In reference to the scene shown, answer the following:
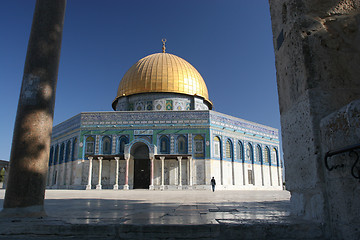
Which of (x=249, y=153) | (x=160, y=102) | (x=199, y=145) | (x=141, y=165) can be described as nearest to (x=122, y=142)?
(x=141, y=165)

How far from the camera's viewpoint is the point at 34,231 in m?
2.18

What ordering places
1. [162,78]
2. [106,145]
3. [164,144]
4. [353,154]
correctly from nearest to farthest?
[353,154]
[164,144]
[106,145]
[162,78]

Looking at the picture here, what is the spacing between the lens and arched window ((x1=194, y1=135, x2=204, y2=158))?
2056 centimetres

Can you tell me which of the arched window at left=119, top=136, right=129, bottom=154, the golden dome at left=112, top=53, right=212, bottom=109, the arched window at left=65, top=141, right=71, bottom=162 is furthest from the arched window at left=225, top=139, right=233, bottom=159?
the arched window at left=65, top=141, right=71, bottom=162

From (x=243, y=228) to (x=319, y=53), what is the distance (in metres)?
1.55

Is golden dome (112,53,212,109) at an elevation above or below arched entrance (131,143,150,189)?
above

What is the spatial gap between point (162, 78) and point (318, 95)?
22.1 meters

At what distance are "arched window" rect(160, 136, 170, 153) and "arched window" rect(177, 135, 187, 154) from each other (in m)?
0.80

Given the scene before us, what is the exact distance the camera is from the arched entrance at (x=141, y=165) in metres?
20.4

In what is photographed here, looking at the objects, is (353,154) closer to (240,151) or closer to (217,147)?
(217,147)

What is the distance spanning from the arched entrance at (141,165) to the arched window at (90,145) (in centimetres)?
301

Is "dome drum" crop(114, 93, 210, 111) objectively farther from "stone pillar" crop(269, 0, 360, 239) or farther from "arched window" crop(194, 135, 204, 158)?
"stone pillar" crop(269, 0, 360, 239)

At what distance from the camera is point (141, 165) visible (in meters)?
20.8

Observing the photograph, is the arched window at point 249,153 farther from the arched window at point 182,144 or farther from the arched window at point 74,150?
the arched window at point 74,150
